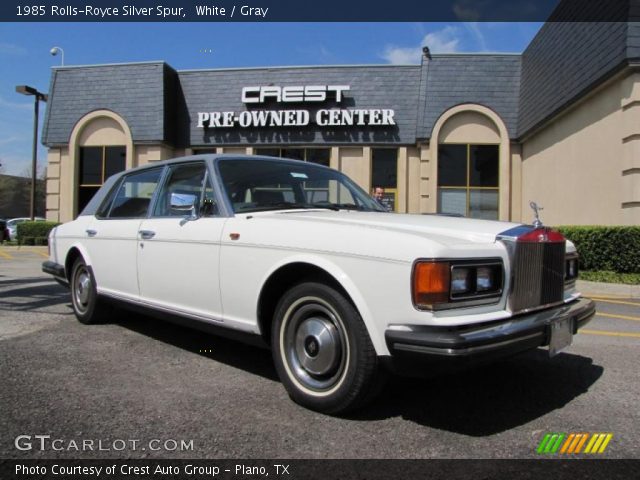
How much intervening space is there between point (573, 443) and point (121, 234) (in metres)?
3.85

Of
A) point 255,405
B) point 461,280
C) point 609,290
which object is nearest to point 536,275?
point 461,280

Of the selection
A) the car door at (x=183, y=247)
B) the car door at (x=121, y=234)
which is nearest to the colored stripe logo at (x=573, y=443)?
the car door at (x=183, y=247)

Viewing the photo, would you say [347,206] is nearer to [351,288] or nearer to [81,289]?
[351,288]

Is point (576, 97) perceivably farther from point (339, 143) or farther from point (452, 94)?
point (339, 143)

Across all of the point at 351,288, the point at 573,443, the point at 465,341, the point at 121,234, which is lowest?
the point at 573,443

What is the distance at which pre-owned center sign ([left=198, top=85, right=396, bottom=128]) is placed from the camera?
17.3 m

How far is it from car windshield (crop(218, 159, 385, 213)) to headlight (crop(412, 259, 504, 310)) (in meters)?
1.56

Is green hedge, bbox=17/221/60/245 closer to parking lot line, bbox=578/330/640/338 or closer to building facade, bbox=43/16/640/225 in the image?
building facade, bbox=43/16/640/225

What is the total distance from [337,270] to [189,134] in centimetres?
1735

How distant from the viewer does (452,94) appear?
16641mm

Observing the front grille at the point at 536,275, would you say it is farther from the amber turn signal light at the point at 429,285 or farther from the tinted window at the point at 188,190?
the tinted window at the point at 188,190

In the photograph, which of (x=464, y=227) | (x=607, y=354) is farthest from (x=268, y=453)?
(x=607, y=354)

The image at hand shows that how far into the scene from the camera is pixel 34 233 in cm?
1894

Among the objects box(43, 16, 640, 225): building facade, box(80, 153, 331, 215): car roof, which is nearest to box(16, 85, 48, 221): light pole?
box(43, 16, 640, 225): building facade
